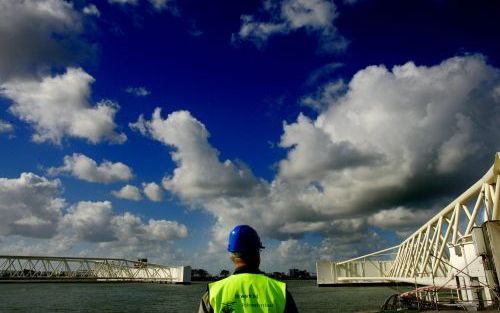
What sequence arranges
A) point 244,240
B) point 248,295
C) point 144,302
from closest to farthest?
point 248,295 → point 244,240 → point 144,302

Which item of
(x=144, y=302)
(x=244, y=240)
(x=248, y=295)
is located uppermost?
(x=244, y=240)

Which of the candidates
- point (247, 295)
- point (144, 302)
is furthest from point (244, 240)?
point (144, 302)

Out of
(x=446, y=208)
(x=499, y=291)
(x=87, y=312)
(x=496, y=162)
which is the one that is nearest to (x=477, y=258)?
(x=499, y=291)

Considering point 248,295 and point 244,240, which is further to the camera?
point 244,240

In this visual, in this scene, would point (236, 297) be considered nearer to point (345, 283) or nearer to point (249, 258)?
point (249, 258)

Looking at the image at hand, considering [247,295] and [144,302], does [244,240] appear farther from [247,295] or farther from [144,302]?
[144,302]

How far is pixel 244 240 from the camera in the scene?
4.39 metres

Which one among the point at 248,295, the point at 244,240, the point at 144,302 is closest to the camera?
the point at 248,295

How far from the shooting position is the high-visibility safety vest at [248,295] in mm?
3885

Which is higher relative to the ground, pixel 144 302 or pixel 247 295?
pixel 247 295

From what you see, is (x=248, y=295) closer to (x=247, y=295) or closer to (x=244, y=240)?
(x=247, y=295)

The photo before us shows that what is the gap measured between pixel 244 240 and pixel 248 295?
65 cm

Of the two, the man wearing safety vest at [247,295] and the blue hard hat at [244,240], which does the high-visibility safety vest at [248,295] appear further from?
the blue hard hat at [244,240]

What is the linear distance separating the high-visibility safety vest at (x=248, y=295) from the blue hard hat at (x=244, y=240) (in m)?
0.38
